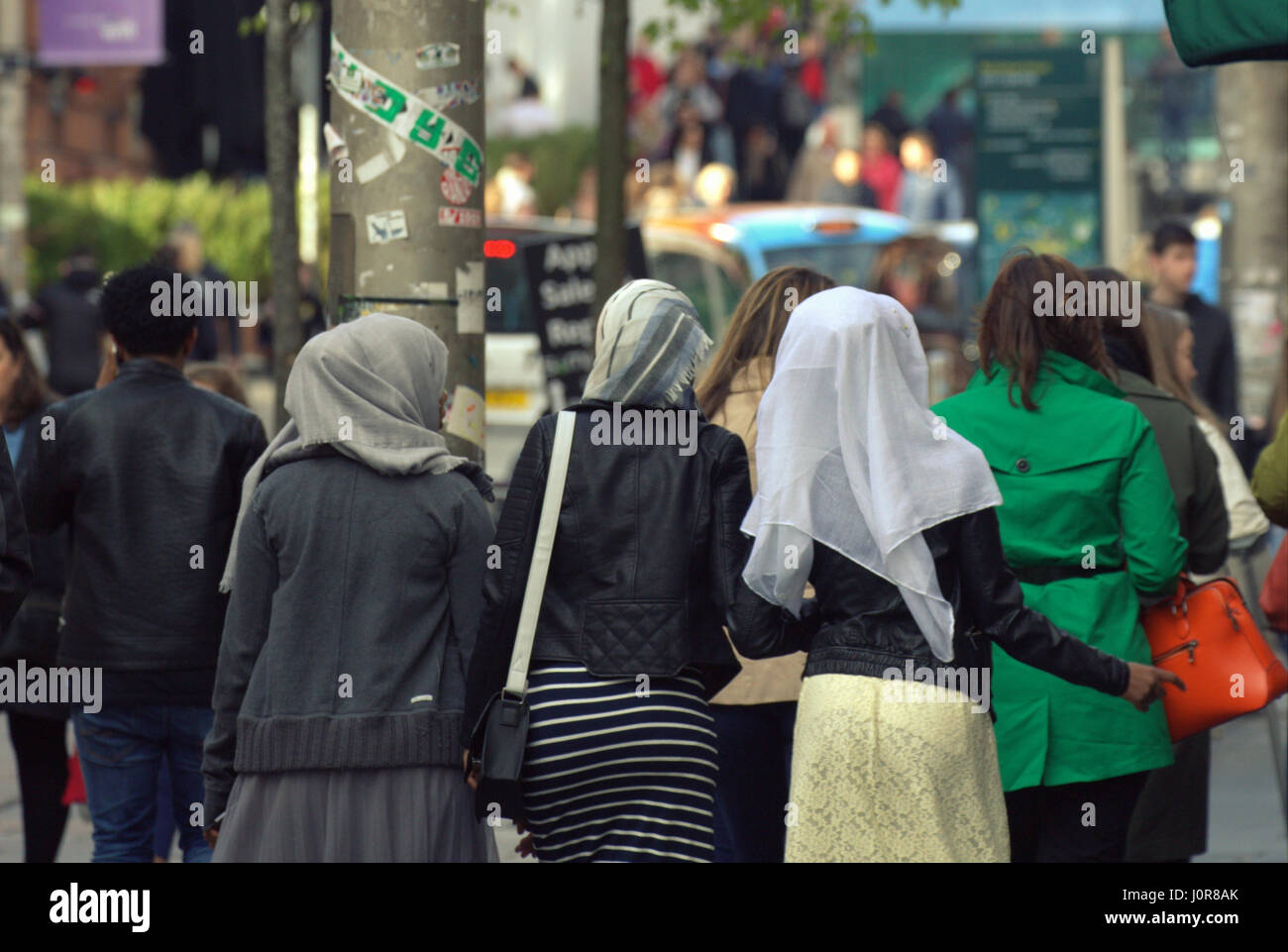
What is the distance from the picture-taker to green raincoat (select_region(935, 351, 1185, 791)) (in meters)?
4.70

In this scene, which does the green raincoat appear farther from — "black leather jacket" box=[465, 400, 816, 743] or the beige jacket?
"black leather jacket" box=[465, 400, 816, 743]

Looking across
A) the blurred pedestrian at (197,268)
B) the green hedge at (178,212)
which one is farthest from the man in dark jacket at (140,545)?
the green hedge at (178,212)

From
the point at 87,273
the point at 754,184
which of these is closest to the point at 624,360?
the point at 87,273

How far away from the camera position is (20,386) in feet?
20.6

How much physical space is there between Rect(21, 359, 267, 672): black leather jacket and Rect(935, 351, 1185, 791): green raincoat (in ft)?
6.48

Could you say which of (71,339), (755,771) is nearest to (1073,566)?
(755,771)

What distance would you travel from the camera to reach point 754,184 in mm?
24484

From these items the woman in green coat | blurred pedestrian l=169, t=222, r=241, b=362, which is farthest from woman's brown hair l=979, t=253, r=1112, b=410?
blurred pedestrian l=169, t=222, r=241, b=362

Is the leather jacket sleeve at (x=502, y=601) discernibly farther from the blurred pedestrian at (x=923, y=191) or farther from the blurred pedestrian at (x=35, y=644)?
the blurred pedestrian at (x=923, y=191)

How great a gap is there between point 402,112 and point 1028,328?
5.35 feet

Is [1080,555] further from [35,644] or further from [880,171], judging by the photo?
[880,171]

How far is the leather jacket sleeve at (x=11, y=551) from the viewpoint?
405 cm

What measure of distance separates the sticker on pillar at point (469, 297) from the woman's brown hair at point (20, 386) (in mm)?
1711
